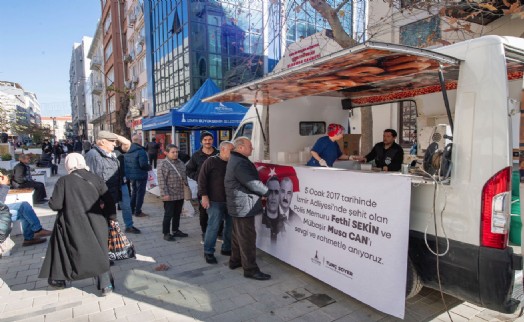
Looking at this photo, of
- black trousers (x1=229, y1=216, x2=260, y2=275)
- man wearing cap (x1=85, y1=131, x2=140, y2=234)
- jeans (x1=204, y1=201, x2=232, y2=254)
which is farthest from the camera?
man wearing cap (x1=85, y1=131, x2=140, y2=234)

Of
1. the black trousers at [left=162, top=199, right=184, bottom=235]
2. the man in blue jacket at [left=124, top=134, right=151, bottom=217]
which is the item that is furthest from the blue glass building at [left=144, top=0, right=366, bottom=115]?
the black trousers at [left=162, top=199, right=184, bottom=235]

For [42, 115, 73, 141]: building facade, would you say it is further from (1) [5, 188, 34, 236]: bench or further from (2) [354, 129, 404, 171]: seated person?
(2) [354, 129, 404, 171]: seated person

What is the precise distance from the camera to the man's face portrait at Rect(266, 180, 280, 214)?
4.15 metres

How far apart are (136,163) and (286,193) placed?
12.9 feet

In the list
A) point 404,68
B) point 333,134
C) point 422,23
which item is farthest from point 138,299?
point 422,23

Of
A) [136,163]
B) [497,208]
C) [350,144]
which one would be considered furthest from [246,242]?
[136,163]

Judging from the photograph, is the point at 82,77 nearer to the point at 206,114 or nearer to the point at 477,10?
the point at 206,114

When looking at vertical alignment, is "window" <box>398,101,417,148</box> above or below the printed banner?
above

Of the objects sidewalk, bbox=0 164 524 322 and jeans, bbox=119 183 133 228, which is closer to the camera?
sidewalk, bbox=0 164 524 322

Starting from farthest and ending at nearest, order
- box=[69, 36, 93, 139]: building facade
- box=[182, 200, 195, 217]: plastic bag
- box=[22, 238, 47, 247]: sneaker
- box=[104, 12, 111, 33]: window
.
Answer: box=[69, 36, 93, 139]: building facade < box=[104, 12, 111, 33]: window < box=[182, 200, 195, 217]: plastic bag < box=[22, 238, 47, 247]: sneaker

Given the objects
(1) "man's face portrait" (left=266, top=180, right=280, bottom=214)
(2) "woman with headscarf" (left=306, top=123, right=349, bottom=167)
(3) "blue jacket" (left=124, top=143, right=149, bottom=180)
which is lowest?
(1) "man's face portrait" (left=266, top=180, right=280, bottom=214)

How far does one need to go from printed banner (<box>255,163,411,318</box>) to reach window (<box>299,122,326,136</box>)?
1.69 meters

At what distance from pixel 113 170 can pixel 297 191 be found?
2.81 m

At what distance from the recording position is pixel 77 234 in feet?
11.3
